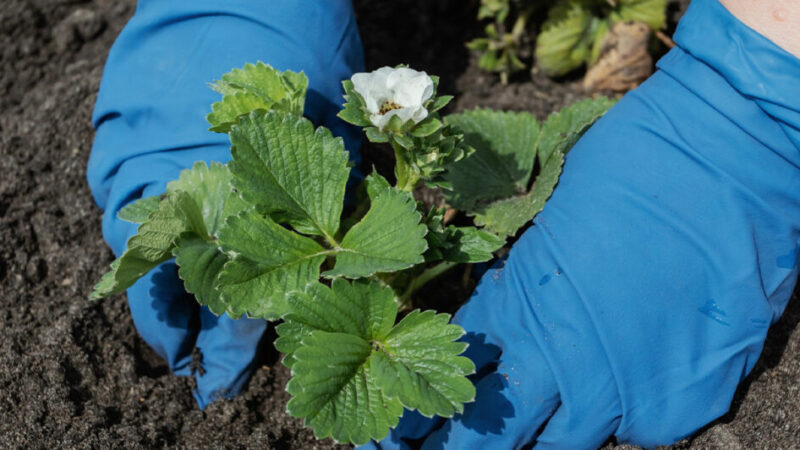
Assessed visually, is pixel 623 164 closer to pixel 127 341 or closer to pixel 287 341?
pixel 287 341

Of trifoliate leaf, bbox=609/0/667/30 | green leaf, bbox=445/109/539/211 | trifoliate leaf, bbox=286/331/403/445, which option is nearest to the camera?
trifoliate leaf, bbox=286/331/403/445

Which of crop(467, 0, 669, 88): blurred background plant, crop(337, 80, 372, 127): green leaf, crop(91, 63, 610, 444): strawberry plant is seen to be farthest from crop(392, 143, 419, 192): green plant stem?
crop(467, 0, 669, 88): blurred background plant

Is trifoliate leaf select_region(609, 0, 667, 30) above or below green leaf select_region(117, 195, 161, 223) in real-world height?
below

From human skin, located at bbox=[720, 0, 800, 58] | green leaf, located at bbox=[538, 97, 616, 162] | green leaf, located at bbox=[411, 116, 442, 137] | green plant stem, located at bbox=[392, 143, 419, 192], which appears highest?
green leaf, located at bbox=[411, 116, 442, 137]

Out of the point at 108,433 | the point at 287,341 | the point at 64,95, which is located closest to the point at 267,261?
the point at 287,341

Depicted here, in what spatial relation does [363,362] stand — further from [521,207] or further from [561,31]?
[561,31]

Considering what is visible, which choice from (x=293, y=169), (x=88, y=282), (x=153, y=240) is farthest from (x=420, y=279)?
(x=88, y=282)

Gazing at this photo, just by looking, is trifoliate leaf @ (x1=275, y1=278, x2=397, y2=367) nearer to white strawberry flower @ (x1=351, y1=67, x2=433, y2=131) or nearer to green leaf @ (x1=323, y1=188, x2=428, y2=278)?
green leaf @ (x1=323, y1=188, x2=428, y2=278)
